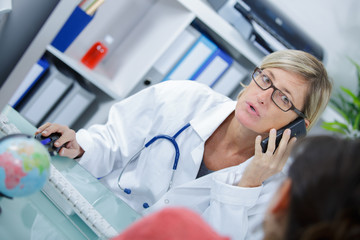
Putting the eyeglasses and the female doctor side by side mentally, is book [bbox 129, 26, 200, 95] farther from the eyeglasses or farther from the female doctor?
the eyeglasses

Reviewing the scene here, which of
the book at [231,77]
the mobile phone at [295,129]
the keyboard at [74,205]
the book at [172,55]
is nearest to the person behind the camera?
the keyboard at [74,205]

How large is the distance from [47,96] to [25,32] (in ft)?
4.13

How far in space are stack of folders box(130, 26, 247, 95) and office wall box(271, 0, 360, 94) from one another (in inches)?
21.5

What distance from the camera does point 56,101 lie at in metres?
1.98

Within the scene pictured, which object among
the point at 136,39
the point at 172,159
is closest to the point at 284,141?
the point at 172,159

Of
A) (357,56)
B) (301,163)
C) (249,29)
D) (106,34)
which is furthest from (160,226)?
(357,56)

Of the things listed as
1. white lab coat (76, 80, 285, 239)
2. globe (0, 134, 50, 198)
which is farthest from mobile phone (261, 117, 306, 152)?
globe (0, 134, 50, 198)

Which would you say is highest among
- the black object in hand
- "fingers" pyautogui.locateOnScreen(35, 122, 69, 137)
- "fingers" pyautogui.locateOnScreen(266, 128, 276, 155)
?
"fingers" pyautogui.locateOnScreen(266, 128, 276, 155)

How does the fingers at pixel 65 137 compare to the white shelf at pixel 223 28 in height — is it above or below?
below

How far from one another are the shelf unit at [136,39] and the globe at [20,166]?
127 centimetres

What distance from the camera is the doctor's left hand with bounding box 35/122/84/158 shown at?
1095mm

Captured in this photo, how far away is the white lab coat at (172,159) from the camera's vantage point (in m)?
1.23

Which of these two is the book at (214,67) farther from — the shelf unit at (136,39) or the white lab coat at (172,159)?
the white lab coat at (172,159)

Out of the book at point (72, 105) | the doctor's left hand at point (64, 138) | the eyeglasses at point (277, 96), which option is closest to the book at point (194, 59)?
the book at point (72, 105)
